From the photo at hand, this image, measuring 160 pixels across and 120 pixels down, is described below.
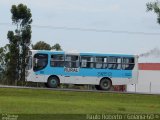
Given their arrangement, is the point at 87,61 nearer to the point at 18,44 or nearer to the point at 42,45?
the point at 18,44

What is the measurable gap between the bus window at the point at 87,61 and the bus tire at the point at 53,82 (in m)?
2.43

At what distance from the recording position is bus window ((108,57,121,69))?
4681cm

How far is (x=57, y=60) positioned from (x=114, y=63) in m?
4.70

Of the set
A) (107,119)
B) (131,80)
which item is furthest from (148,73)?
(107,119)

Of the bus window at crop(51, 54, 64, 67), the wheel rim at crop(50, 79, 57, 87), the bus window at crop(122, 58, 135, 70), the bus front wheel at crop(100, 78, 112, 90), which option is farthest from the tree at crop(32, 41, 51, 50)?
the bus window at crop(122, 58, 135, 70)

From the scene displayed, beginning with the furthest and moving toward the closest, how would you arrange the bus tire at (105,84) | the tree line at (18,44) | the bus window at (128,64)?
the tree line at (18,44), the bus tire at (105,84), the bus window at (128,64)

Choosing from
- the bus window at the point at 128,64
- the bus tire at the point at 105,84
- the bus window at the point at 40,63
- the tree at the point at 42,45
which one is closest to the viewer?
the bus window at the point at 40,63

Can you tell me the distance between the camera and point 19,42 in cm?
6216

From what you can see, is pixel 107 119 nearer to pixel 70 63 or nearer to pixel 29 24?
pixel 70 63

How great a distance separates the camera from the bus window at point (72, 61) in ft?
152

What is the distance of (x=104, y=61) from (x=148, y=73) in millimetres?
33515

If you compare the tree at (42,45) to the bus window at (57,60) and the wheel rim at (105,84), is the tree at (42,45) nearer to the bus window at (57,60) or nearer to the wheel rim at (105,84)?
the wheel rim at (105,84)

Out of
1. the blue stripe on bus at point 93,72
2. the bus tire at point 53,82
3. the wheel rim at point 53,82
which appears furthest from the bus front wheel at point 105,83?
the wheel rim at point 53,82

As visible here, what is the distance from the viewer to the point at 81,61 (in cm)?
4644
